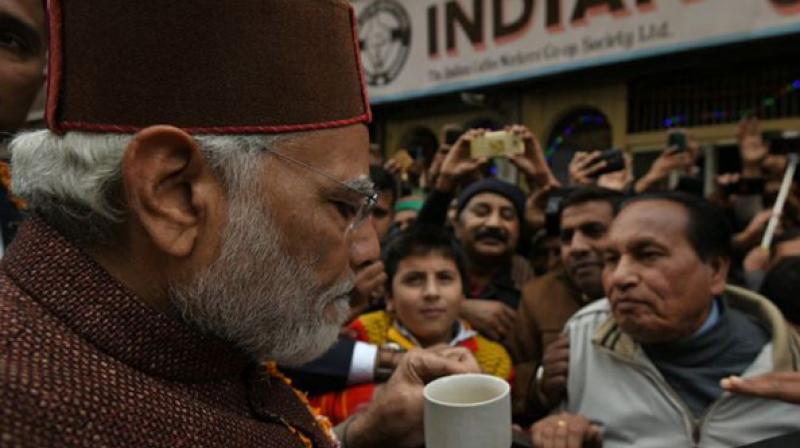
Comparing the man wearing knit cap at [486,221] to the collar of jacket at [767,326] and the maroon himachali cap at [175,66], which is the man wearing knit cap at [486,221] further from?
the maroon himachali cap at [175,66]

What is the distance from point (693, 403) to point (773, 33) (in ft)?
17.6

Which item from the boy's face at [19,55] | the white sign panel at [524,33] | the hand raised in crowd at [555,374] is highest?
the white sign panel at [524,33]

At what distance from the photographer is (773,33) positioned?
5.89 metres

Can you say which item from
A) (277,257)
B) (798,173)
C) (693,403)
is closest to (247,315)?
(277,257)

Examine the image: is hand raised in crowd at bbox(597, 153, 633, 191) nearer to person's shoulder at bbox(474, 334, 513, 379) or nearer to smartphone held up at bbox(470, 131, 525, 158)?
smartphone held up at bbox(470, 131, 525, 158)

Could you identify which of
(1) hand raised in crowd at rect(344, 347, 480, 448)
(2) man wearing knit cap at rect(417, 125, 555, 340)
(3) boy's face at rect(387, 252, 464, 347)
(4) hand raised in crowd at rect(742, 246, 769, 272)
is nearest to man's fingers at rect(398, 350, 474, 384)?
(1) hand raised in crowd at rect(344, 347, 480, 448)

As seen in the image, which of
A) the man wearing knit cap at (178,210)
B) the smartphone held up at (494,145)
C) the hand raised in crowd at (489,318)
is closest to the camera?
the man wearing knit cap at (178,210)

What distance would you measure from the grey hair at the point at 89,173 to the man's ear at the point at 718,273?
63.2 inches

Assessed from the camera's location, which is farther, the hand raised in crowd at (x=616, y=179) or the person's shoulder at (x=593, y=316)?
the hand raised in crowd at (x=616, y=179)

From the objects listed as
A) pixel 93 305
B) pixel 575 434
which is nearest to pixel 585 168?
pixel 575 434

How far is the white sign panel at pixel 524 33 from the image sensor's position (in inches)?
247

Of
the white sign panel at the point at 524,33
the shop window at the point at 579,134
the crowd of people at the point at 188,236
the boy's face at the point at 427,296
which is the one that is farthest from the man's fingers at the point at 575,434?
the shop window at the point at 579,134

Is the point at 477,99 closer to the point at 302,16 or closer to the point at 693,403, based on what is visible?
the point at 693,403

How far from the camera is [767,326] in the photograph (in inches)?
74.7
